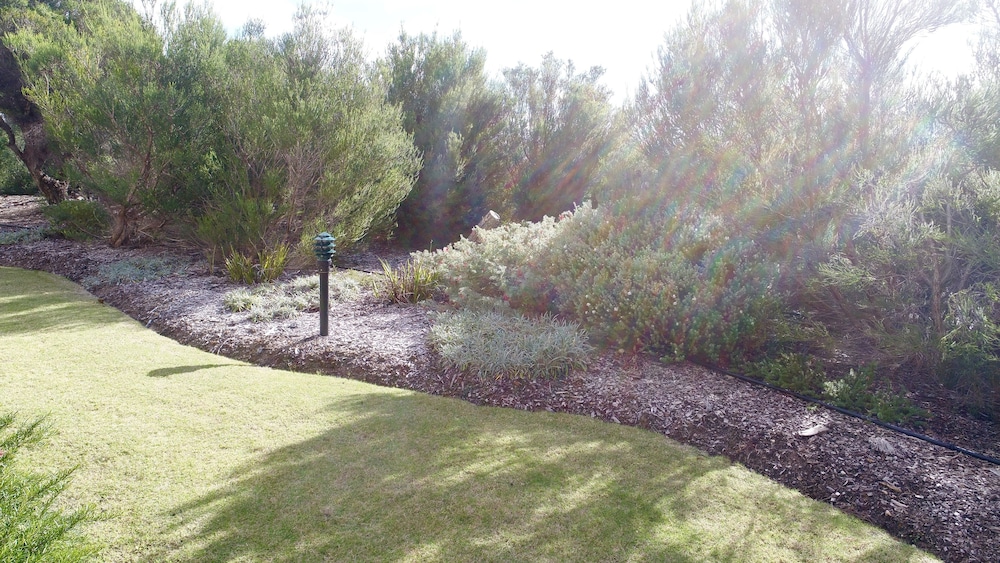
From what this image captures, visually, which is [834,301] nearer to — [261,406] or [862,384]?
[862,384]

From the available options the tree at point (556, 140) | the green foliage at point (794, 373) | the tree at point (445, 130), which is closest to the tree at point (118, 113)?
the tree at point (445, 130)

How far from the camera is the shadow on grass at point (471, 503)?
2334 millimetres

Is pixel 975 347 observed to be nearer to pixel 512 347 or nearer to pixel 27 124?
pixel 512 347

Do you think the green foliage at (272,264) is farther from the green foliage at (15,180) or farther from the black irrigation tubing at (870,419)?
the green foliage at (15,180)

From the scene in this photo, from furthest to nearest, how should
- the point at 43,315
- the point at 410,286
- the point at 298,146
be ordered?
the point at 298,146 → the point at 410,286 → the point at 43,315

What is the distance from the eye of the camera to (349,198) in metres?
8.15

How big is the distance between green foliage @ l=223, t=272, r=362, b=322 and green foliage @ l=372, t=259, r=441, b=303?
424 millimetres

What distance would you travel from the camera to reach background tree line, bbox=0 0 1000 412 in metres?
3.66

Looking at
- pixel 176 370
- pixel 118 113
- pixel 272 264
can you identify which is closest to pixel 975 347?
pixel 176 370

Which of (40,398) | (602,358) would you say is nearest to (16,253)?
(40,398)

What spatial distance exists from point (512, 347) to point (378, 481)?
1.77 meters

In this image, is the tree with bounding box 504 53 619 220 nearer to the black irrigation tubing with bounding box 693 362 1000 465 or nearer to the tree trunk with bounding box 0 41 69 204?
the black irrigation tubing with bounding box 693 362 1000 465

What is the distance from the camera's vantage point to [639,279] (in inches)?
181

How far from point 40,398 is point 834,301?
5910mm
